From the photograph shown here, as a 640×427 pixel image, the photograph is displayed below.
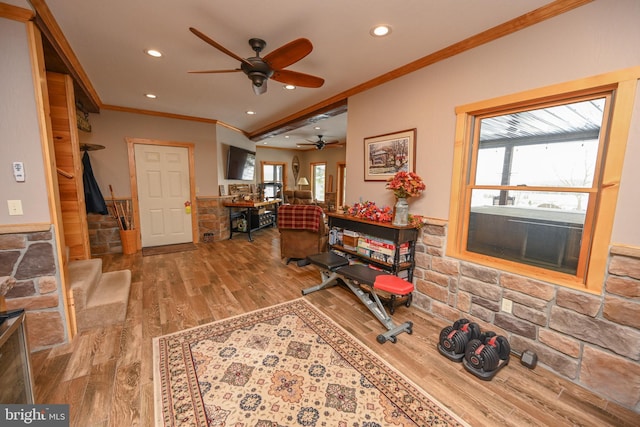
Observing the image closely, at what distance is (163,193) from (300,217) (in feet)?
9.66

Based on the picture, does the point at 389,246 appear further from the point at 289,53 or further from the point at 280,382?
the point at 289,53

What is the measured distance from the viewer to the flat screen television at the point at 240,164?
5.70 m

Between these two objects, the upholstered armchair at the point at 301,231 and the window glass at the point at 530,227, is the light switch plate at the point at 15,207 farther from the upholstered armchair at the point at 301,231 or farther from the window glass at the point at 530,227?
the window glass at the point at 530,227

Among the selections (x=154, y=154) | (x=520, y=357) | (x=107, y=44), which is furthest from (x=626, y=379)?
(x=154, y=154)

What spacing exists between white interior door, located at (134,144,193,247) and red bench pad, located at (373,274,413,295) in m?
4.34

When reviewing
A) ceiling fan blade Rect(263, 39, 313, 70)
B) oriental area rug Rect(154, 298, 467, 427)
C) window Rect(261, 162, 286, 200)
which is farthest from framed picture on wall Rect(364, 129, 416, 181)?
window Rect(261, 162, 286, 200)

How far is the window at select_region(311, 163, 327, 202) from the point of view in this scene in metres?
9.38

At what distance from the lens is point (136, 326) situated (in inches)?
89.7

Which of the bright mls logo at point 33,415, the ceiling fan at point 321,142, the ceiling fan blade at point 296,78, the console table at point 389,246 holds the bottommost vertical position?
the bright mls logo at point 33,415

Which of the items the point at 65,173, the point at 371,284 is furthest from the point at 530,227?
the point at 65,173

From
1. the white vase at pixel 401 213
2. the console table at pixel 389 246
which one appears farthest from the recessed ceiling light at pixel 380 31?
the console table at pixel 389 246

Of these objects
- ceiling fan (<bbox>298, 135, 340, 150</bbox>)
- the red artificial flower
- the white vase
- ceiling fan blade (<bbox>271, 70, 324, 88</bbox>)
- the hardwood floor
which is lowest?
the hardwood floor

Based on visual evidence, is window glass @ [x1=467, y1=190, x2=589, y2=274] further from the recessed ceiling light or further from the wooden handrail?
the wooden handrail

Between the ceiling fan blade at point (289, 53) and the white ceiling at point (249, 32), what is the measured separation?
0.26 metres
